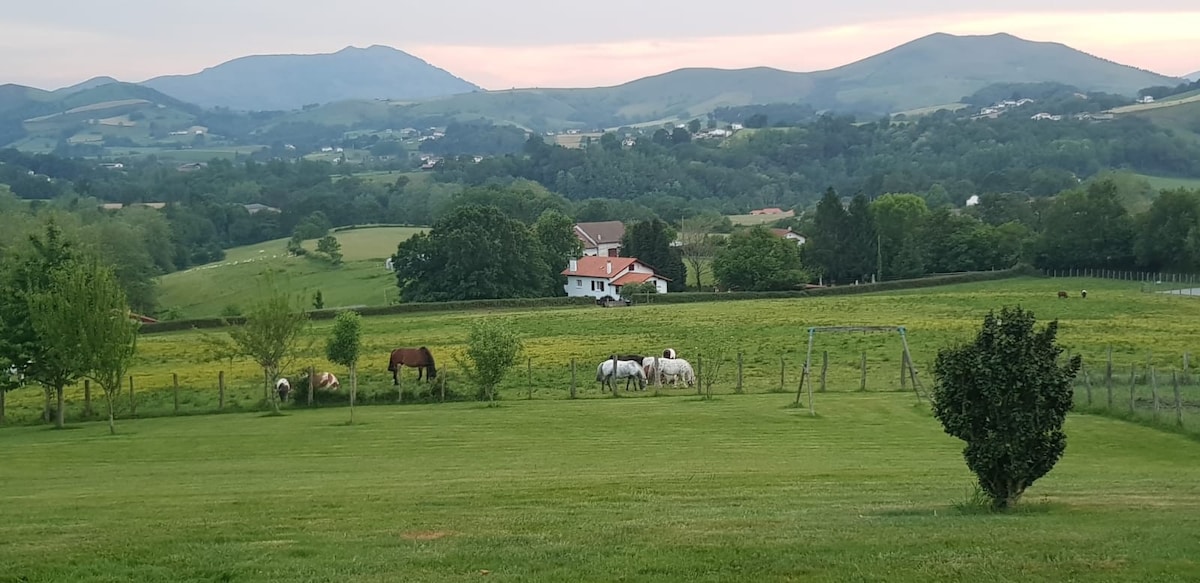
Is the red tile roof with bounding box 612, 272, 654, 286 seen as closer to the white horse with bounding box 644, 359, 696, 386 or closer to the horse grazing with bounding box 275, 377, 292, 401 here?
the white horse with bounding box 644, 359, 696, 386

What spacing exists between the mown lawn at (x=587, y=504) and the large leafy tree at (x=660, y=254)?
74.0 m

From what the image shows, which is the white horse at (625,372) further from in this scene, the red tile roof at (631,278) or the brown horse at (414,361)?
the red tile roof at (631,278)

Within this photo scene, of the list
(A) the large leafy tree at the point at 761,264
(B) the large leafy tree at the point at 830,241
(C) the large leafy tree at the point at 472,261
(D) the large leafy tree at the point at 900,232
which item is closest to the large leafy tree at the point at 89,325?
(C) the large leafy tree at the point at 472,261

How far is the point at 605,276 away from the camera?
324 feet

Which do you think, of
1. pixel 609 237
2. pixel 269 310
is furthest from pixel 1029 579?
pixel 609 237

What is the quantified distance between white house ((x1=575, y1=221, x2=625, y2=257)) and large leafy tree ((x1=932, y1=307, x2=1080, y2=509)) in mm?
113300

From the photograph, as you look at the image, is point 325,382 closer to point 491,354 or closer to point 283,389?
point 283,389

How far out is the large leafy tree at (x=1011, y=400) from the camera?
1405 cm

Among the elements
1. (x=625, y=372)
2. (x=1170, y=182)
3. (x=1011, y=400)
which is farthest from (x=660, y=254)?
(x=1170, y=182)

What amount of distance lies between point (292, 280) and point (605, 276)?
97.8 ft

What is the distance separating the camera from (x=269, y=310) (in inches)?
1395

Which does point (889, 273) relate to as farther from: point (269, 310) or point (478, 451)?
point (478, 451)

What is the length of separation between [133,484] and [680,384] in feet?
75.7

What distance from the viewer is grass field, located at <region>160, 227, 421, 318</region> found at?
315 ft
